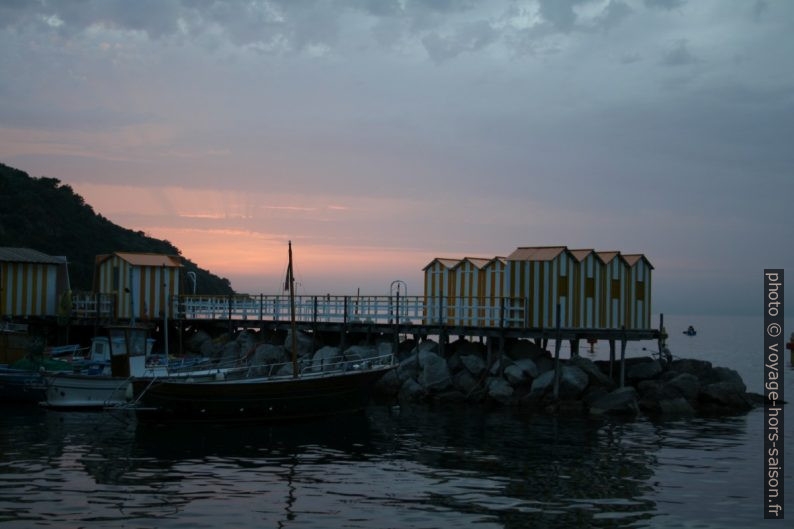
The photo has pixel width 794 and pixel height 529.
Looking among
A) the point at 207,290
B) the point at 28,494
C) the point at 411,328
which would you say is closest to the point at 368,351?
the point at 411,328

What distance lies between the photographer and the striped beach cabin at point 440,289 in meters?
40.5

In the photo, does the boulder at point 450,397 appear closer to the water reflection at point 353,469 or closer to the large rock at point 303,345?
the water reflection at point 353,469

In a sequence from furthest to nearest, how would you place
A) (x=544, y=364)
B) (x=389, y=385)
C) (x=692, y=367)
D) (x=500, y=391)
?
(x=692, y=367), (x=389, y=385), (x=544, y=364), (x=500, y=391)

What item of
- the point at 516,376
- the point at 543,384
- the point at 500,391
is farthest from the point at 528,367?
the point at 500,391

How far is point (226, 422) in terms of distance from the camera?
3041 cm

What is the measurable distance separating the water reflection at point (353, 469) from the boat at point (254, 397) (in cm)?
54

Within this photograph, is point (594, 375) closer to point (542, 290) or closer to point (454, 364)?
point (542, 290)

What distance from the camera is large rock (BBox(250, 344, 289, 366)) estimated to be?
42.4 m

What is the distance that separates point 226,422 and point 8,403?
10.7 metres

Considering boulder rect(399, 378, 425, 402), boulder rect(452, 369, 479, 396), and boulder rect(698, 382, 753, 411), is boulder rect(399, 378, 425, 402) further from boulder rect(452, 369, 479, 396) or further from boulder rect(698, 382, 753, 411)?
boulder rect(698, 382, 753, 411)

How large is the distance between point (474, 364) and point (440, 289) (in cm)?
497

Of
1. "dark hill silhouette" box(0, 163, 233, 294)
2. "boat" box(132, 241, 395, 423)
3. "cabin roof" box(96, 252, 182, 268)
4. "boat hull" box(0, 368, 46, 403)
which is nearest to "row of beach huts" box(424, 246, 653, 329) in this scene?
"boat" box(132, 241, 395, 423)

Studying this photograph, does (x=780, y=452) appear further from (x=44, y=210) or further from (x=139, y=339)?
(x=44, y=210)

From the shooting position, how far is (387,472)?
907 inches
